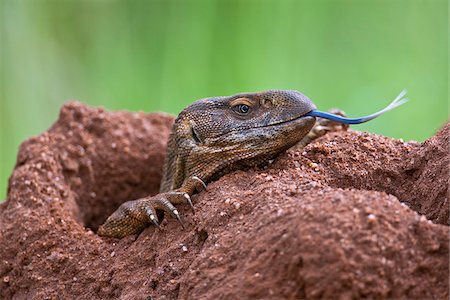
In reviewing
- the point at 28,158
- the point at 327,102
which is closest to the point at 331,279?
the point at 28,158

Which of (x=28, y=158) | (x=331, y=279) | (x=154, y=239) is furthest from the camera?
(x=28, y=158)

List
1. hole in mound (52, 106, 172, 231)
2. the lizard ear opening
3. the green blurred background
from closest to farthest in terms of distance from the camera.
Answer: the lizard ear opening → hole in mound (52, 106, 172, 231) → the green blurred background

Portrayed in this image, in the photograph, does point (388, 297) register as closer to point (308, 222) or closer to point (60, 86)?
point (308, 222)

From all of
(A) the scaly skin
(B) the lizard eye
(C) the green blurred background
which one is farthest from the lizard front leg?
(C) the green blurred background

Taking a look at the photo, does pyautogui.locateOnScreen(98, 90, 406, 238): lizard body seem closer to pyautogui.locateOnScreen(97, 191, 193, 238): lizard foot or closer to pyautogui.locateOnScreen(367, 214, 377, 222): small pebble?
pyautogui.locateOnScreen(97, 191, 193, 238): lizard foot

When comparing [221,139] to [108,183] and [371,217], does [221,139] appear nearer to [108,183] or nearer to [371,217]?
[371,217]

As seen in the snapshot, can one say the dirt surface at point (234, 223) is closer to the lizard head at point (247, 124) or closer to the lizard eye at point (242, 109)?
the lizard head at point (247, 124)
